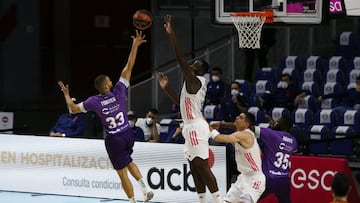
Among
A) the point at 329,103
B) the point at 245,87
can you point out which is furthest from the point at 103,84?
the point at 245,87

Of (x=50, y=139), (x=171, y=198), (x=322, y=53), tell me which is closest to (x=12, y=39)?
(x=322, y=53)

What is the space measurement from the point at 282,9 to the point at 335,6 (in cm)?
67

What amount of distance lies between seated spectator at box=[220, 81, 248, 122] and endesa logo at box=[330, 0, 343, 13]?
5.29 m

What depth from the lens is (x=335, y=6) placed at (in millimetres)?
13055

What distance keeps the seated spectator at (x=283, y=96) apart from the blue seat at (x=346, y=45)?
1702mm

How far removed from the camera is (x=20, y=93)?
28.5 m

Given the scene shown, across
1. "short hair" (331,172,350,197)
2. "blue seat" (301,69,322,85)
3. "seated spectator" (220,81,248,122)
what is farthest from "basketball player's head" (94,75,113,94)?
"blue seat" (301,69,322,85)

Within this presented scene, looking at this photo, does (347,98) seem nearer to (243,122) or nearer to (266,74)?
(266,74)

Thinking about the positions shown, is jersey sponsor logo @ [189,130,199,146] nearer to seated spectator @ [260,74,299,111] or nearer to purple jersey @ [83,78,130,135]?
purple jersey @ [83,78,130,135]

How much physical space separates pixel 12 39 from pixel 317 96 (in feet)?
39.0

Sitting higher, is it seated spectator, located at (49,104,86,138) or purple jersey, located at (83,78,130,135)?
purple jersey, located at (83,78,130,135)

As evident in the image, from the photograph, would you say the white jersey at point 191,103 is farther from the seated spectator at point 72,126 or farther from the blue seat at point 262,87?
the blue seat at point 262,87

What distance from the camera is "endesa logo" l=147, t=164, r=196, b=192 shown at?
580 inches

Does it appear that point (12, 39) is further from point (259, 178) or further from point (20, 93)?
point (259, 178)
